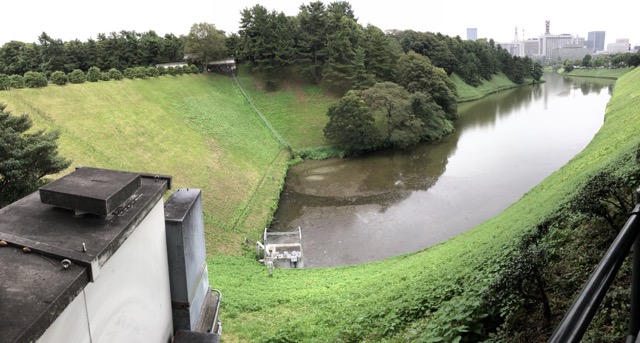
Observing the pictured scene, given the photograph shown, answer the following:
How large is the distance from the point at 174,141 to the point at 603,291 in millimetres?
24826

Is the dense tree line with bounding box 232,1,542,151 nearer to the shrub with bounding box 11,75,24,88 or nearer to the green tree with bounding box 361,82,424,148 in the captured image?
the green tree with bounding box 361,82,424,148

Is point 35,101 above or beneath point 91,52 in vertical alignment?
beneath

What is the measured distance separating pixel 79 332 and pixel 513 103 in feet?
182

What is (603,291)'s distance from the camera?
1324 millimetres

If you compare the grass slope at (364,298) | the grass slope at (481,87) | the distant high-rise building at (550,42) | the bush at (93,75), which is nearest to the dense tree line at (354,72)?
the grass slope at (481,87)

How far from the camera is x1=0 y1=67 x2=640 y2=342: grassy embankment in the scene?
22.0 feet

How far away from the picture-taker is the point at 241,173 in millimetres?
24078

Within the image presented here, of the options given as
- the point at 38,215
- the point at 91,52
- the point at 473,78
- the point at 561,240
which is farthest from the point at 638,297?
the point at 473,78

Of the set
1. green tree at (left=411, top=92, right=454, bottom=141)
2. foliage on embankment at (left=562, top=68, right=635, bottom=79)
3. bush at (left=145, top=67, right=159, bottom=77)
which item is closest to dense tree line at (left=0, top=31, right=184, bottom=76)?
bush at (left=145, top=67, right=159, bottom=77)

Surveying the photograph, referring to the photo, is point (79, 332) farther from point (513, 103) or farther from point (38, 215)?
point (513, 103)

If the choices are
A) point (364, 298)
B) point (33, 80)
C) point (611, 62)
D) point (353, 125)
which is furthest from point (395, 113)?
point (611, 62)

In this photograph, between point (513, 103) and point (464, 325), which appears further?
point (513, 103)

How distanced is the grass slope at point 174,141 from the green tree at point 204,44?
8194 mm

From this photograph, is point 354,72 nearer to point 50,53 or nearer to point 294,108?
point 294,108
